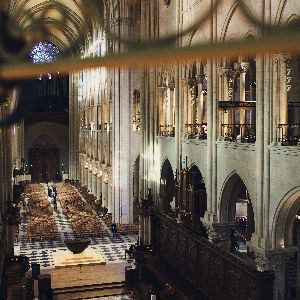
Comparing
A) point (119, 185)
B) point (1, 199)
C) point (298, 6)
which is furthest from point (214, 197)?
point (119, 185)

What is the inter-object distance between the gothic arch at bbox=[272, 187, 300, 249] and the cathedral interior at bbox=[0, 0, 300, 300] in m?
0.04

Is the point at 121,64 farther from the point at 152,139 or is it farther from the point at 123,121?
the point at 123,121

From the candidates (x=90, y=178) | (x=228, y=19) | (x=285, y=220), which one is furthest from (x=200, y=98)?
(x=90, y=178)

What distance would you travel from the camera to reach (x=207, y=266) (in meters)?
16.7

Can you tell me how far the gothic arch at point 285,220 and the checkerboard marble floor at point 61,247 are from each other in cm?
1058

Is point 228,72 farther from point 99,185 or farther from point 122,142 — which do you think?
point 99,185

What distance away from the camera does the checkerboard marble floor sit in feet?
75.5

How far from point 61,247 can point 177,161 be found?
8.56 meters

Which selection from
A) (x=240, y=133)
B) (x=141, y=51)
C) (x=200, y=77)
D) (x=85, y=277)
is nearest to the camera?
(x=141, y=51)

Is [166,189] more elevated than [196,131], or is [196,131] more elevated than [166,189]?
[196,131]

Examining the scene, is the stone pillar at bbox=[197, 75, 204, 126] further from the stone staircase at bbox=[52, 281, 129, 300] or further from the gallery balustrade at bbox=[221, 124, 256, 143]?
the stone staircase at bbox=[52, 281, 129, 300]

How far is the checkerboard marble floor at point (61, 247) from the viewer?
23016 millimetres

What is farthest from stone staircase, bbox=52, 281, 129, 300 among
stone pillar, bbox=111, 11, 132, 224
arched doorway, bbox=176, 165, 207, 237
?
stone pillar, bbox=111, 11, 132, 224

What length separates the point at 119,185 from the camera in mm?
29250
